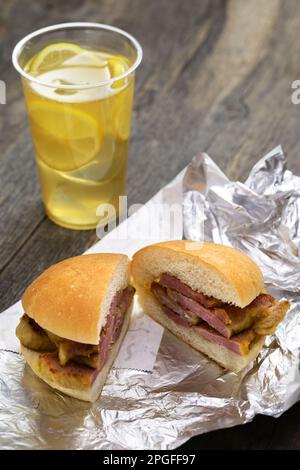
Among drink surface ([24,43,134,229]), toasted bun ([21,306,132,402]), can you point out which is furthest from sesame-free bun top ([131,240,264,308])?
drink surface ([24,43,134,229])

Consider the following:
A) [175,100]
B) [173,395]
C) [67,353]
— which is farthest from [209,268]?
[175,100]

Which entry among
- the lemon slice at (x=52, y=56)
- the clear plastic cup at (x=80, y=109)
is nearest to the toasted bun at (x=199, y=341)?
the clear plastic cup at (x=80, y=109)

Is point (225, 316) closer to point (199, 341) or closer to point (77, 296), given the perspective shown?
point (199, 341)

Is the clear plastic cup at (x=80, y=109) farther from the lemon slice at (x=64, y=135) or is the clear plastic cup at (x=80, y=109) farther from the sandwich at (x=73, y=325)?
the sandwich at (x=73, y=325)

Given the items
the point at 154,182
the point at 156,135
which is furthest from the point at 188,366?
the point at 156,135

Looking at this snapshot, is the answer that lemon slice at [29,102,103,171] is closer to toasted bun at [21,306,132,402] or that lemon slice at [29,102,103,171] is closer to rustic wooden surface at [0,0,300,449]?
rustic wooden surface at [0,0,300,449]
